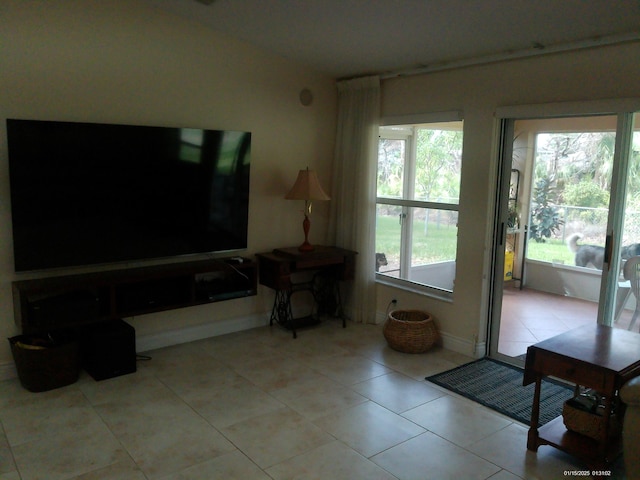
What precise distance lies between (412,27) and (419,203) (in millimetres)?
1570

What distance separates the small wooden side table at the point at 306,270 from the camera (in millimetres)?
4402

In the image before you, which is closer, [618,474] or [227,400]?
[618,474]

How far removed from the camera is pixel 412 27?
349cm

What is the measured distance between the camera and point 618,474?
261cm

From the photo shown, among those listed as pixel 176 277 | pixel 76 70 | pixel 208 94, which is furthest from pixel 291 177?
pixel 76 70

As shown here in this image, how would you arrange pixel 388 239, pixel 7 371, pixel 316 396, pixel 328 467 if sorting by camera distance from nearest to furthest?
pixel 328 467
pixel 316 396
pixel 7 371
pixel 388 239

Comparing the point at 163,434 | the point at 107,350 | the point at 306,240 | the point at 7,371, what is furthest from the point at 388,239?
the point at 7,371

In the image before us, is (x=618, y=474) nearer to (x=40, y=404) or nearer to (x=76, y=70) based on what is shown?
(x=40, y=404)

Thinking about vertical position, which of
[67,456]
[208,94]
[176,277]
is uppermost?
[208,94]

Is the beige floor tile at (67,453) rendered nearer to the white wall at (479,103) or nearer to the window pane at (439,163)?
the white wall at (479,103)

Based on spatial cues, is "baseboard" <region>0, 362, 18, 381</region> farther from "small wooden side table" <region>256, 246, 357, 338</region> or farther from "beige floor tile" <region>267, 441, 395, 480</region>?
"beige floor tile" <region>267, 441, 395, 480</region>

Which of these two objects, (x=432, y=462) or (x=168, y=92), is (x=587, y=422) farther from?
(x=168, y=92)

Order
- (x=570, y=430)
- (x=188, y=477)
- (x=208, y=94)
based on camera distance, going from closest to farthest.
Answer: (x=188, y=477) → (x=570, y=430) → (x=208, y=94)

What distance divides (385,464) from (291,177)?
2.87 metres
